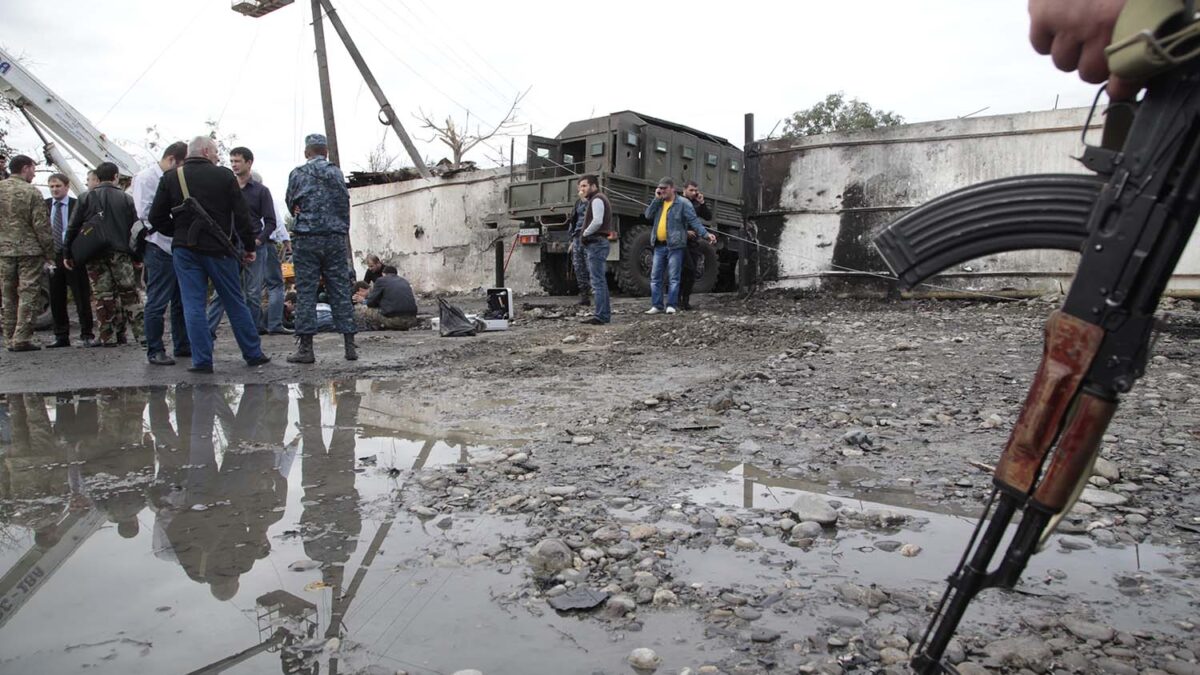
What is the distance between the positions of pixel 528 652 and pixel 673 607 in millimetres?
363

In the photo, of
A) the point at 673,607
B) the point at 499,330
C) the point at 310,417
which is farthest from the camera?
the point at 499,330

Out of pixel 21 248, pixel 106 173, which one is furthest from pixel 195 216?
pixel 21 248

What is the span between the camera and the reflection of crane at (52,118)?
1000 centimetres

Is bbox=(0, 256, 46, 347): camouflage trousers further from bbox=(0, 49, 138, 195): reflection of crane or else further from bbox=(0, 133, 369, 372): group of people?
bbox=(0, 49, 138, 195): reflection of crane

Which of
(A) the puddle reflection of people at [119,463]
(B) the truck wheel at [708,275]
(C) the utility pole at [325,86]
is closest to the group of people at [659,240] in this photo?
(B) the truck wheel at [708,275]

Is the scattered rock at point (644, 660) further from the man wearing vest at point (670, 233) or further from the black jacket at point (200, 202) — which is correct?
the man wearing vest at point (670, 233)

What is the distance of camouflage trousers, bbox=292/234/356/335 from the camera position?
5.59m

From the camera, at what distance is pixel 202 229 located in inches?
197

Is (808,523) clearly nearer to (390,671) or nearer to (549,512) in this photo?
(549,512)

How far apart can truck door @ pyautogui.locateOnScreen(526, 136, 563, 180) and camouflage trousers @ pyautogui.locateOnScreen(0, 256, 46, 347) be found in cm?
761

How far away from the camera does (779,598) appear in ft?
5.67

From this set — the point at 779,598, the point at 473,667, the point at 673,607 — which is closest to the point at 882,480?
the point at 779,598

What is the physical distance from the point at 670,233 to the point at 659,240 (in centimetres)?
23

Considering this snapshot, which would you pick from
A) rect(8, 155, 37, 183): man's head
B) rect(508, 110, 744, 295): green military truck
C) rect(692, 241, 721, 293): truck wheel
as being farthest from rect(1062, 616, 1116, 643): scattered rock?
rect(692, 241, 721, 293): truck wheel
